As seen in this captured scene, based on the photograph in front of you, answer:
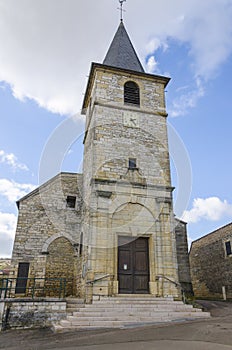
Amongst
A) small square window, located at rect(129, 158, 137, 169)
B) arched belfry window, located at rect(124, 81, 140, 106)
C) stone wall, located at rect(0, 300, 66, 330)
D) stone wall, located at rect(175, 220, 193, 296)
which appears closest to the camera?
stone wall, located at rect(0, 300, 66, 330)

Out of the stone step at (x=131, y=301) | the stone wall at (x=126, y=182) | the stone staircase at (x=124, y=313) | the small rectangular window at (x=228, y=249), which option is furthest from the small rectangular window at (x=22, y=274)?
the small rectangular window at (x=228, y=249)

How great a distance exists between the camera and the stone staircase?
22.3 ft

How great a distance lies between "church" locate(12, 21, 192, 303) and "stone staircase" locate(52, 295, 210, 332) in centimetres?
54

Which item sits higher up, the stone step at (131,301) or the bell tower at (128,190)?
the bell tower at (128,190)

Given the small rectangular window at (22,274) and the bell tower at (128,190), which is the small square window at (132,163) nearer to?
the bell tower at (128,190)

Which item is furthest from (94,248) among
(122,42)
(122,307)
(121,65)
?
(122,42)

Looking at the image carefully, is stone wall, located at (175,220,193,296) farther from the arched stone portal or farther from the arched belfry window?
the arched belfry window

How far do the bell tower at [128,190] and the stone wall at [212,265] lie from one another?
7968 mm

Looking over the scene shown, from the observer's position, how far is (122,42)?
15.9 meters

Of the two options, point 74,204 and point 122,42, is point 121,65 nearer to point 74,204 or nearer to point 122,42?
point 122,42

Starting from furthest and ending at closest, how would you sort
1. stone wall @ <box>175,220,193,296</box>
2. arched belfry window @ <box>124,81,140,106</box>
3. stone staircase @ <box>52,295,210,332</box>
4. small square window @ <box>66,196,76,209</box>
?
1. small square window @ <box>66,196,76,209</box>
2. arched belfry window @ <box>124,81,140,106</box>
3. stone wall @ <box>175,220,193,296</box>
4. stone staircase @ <box>52,295,210,332</box>

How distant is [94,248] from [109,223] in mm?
1022

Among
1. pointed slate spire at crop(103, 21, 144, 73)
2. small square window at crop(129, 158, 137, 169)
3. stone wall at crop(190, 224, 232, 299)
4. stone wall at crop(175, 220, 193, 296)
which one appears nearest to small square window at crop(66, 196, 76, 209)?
small square window at crop(129, 158, 137, 169)

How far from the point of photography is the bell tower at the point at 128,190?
932 cm
